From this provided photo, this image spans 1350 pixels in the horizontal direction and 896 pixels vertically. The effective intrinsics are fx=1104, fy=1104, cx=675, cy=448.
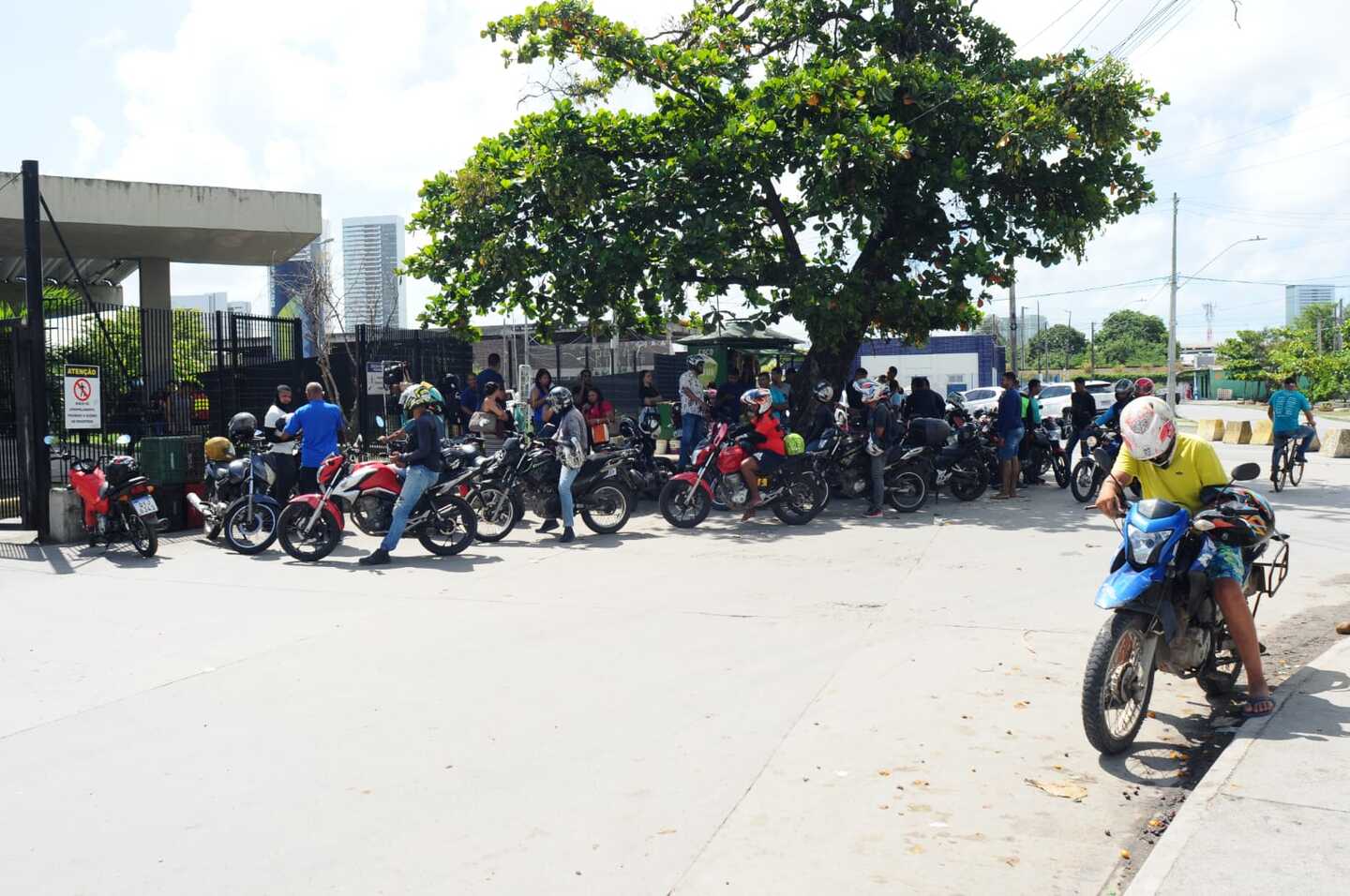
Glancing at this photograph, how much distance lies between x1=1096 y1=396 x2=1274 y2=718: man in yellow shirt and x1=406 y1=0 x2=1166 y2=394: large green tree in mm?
10009

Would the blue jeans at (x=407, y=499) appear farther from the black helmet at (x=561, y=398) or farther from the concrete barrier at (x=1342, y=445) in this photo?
the concrete barrier at (x=1342, y=445)

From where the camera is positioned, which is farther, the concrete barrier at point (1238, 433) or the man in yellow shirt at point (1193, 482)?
the concrete barrier at point (1238, 433)

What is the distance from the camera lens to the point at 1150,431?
17.8ft

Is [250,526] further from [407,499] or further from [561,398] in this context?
[561,398]

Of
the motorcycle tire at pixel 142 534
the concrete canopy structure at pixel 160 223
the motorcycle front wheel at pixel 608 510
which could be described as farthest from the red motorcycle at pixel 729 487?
the concrete canopy structure at pixel 160 223

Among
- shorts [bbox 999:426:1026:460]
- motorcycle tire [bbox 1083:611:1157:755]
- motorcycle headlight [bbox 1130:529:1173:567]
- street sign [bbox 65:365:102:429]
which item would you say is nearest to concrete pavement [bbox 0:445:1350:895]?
A: motorcycle tire [bbox 1083:611:1157:755]

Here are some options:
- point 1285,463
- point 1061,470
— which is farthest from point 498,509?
point 1285,463

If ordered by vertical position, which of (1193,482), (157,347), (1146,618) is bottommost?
(1146,618)

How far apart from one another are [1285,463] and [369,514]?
1365cm

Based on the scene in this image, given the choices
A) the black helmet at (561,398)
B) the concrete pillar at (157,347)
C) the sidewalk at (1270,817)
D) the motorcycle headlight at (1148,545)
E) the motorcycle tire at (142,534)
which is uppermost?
the concrete pillar at (157,347)

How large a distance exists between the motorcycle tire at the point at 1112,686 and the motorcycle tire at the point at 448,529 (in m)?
7.53

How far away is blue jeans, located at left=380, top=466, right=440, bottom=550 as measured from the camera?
1092 cm

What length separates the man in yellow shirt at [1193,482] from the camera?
5320 mm

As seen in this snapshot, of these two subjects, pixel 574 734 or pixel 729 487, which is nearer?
pixel 574 734
